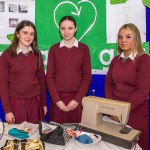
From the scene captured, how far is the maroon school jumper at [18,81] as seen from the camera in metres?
1.94

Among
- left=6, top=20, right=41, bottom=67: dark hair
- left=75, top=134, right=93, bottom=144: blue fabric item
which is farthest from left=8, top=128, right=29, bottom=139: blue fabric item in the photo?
left=6, top=20, right=41, bottom=67: dark hair

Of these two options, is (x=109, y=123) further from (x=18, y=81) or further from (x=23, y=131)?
(x=18, y=81)

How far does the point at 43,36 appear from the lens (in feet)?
8.12

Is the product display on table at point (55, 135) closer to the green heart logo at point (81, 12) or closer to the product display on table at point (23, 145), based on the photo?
the product display on table at point (23, 145)

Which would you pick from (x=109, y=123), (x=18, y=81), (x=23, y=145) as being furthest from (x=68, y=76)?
(x=23, y=145)

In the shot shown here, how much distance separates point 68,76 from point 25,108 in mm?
475

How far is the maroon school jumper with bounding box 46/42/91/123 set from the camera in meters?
2.08

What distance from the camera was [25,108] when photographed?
2.02 meters

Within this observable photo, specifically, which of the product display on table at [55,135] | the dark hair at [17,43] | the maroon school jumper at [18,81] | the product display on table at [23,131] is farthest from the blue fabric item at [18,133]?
the dark hair at [17,43]

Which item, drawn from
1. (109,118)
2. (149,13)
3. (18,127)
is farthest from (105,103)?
(149,13)

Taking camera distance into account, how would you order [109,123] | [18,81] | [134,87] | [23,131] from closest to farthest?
[23,131], [109,123], [134,87], [18,81]

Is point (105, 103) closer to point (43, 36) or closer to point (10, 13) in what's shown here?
point (43, 36)

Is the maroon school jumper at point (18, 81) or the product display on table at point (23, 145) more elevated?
the maroon school jumper at point (18, 81)

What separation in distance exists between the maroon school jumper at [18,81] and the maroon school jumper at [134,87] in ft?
2.18
